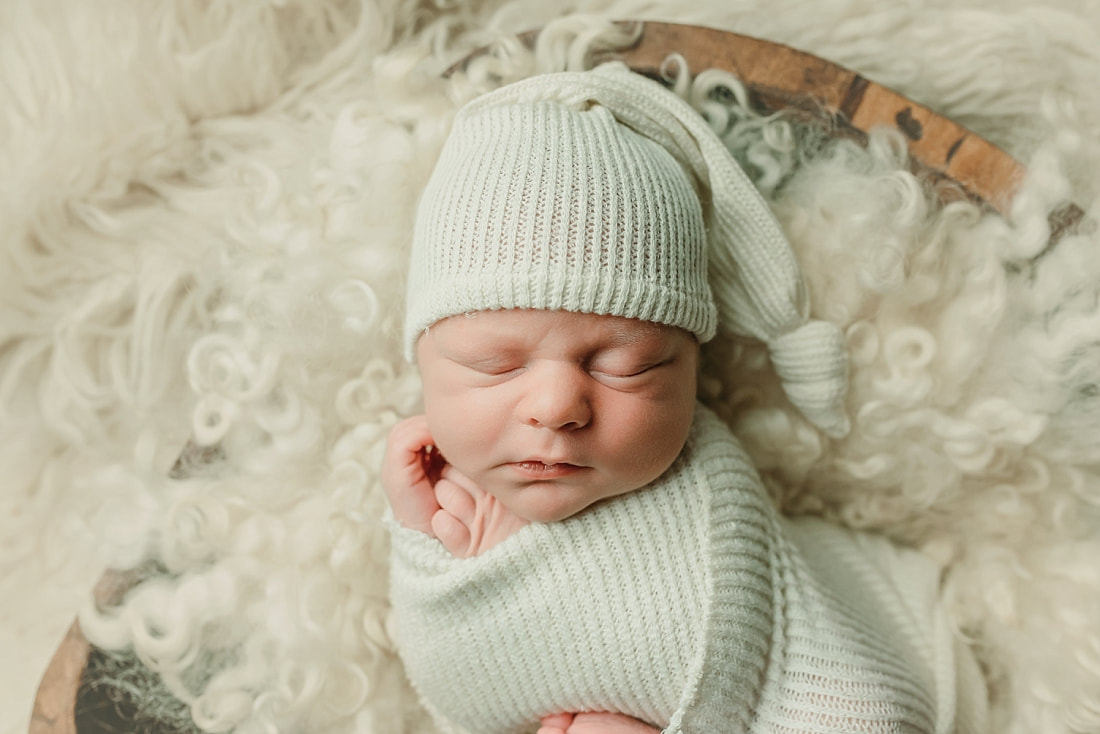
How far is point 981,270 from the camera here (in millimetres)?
1013

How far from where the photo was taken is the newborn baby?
850mm

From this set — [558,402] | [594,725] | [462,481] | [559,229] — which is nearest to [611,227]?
[559,229]

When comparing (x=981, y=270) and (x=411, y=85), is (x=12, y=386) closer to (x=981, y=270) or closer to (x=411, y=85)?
(x=411, y=85)

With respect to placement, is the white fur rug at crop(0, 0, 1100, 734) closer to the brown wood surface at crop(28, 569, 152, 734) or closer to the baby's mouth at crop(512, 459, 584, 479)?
the brown wood surface at crop(28, 569, 152, 734)

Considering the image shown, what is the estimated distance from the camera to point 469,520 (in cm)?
99

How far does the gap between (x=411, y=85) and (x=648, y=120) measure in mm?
305

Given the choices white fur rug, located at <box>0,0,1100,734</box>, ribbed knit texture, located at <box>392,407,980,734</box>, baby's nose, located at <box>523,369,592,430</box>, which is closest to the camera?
baby's nose, located at <box>523,369,592,430</box>

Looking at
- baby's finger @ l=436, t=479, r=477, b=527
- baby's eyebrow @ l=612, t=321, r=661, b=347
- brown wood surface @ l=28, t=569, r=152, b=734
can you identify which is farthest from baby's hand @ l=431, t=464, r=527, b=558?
brown wood surface @ l=28, t=569, r=152, b=734

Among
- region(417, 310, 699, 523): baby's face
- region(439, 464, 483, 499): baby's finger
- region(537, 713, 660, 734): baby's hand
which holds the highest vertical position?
region(417, 310, 699, 523): baby's face

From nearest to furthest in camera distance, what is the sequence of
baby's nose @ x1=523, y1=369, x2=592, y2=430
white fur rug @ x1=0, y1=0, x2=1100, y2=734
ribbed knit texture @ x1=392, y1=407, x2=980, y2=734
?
baby's nose @ x1=523, y1=369, x2=592, y2=430 → ribbed knit texture @ x1=392, y1=407, x2=980, y2=734 → white fur rug @ x1=0, y1=0, x2=1100, y2=734

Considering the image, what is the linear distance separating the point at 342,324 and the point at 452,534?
29cm

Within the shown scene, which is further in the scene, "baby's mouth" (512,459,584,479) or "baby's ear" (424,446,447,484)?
"baby's ear" (424,446,447,484)

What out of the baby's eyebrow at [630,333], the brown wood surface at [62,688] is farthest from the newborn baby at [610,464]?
the brown wood surface at [62,688]

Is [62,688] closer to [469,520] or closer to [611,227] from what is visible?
[469,520]
